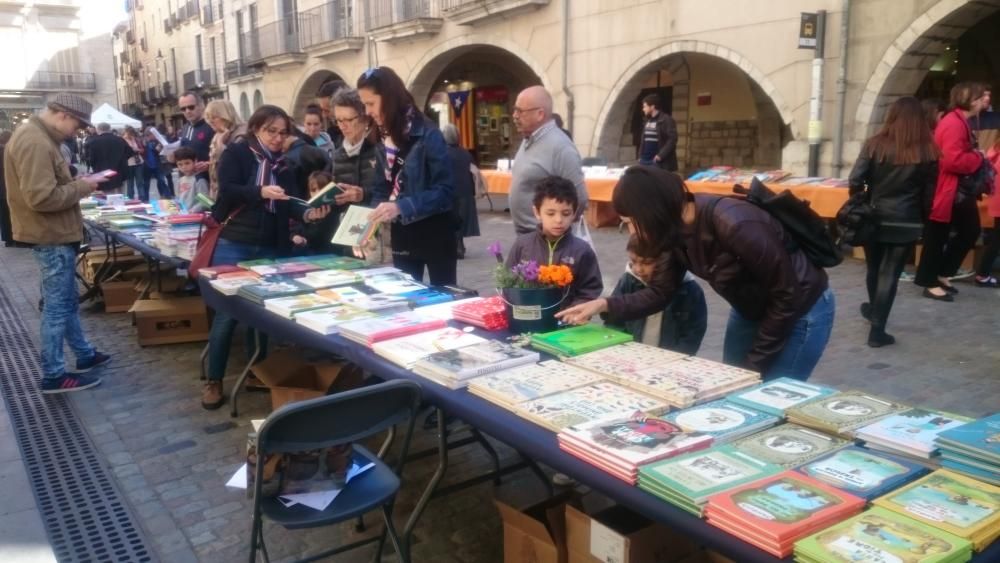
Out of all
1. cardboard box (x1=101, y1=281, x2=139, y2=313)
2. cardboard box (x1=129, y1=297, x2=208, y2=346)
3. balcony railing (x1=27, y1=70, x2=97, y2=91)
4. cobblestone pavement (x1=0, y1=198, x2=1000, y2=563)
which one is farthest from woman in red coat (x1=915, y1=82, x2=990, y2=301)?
balcony railing (x1=27, y1=70, x2=97, y2=91)

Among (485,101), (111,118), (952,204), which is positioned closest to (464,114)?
(485,101)

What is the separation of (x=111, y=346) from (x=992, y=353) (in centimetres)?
595

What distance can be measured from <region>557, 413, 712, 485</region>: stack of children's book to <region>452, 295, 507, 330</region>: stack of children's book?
35.8 inches

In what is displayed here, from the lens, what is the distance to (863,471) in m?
1.50

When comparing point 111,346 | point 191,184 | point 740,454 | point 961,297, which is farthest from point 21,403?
point 961,297

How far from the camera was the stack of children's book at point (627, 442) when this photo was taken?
1.55 metres

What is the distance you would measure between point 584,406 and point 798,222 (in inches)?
39.6

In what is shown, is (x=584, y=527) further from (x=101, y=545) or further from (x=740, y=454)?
(x=101, y=545)

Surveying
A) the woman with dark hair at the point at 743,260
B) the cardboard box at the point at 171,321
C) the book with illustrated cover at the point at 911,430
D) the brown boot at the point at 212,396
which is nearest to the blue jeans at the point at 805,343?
the woman with dark hair at the point at 743,260

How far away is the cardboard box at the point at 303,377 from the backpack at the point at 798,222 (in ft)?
6.14

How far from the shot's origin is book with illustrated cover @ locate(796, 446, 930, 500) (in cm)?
143

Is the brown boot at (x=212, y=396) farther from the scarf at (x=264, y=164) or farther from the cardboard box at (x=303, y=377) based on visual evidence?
the scarf at (x=264, y=164)

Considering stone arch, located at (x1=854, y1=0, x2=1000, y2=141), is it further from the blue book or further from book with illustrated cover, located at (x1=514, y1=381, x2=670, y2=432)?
book with illustrated cover, located at (x1=514, y1=381, x2=670, y2=432)

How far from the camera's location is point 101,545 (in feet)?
8.94
